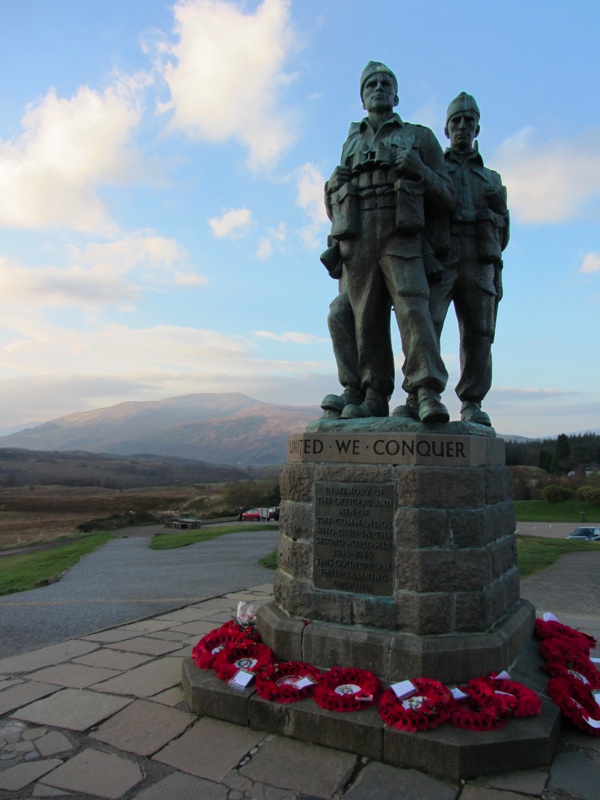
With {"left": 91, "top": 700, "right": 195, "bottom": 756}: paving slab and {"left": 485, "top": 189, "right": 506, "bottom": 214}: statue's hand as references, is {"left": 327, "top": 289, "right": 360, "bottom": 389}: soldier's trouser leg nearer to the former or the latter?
{"left": 485, "top": 189, "right": 506, "bottom": 214}: statue's hand

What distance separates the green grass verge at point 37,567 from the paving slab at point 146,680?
553 cm

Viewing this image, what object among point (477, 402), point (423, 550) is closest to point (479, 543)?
point (423, 550)

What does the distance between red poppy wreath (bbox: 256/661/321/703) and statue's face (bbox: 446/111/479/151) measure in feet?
14.5

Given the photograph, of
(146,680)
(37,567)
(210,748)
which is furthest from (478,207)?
(37,567)

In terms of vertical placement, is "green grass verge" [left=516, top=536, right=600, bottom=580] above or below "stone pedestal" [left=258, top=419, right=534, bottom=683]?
below

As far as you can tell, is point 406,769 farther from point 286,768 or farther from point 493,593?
point 493,593

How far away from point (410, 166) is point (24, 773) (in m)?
4.52

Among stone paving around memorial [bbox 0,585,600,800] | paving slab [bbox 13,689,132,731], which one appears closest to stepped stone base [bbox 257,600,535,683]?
stone paving around memorial [bbox 0,585,600,800]

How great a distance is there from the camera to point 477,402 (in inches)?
197

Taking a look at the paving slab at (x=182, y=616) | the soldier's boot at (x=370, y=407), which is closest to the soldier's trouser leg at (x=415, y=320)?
the soldier's boot at (x=370, y=407)

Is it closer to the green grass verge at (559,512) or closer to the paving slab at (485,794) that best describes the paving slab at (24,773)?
the paving slab at (485,794)

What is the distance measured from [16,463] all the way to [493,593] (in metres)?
129

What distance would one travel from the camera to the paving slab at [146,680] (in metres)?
4.07

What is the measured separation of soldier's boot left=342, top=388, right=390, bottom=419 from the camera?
432 cm
